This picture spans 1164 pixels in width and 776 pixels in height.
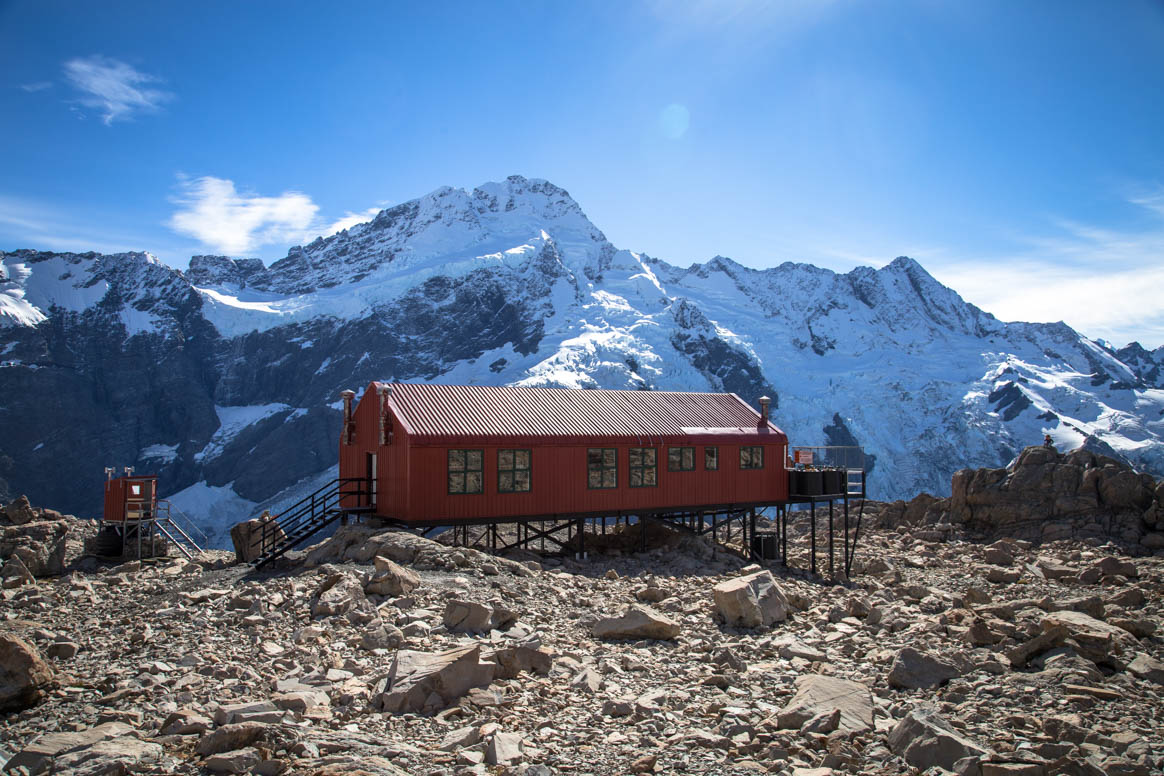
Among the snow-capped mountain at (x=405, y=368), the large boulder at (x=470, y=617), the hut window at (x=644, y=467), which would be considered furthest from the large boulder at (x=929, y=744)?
the snow-capped mountain at (x=405, y=368)

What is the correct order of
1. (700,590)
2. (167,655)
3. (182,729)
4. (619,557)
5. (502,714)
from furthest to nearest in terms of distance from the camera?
(619,557)
(700,590)
(167,655)
(502,714)
(182,729)

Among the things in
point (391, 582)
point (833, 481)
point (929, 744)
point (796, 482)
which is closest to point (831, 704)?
point (929, 744)

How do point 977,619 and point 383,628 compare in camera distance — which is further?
point 977,619

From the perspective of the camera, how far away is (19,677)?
34.1 feet

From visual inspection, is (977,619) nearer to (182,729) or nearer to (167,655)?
(182,729)

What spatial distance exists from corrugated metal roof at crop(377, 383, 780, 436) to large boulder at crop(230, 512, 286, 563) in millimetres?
6575

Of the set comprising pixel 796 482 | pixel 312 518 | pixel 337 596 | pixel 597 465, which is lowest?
pixel 337 596

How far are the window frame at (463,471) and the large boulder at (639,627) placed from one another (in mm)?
10933

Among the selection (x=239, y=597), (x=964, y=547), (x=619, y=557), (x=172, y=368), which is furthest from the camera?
(x=172, y=368)

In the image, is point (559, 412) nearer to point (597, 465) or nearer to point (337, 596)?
point (597, 465)

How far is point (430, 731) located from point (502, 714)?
38.9 inches

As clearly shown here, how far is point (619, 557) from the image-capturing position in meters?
27.7

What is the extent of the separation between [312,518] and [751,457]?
53.3ft

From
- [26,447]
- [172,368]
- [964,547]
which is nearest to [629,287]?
[172,368]
